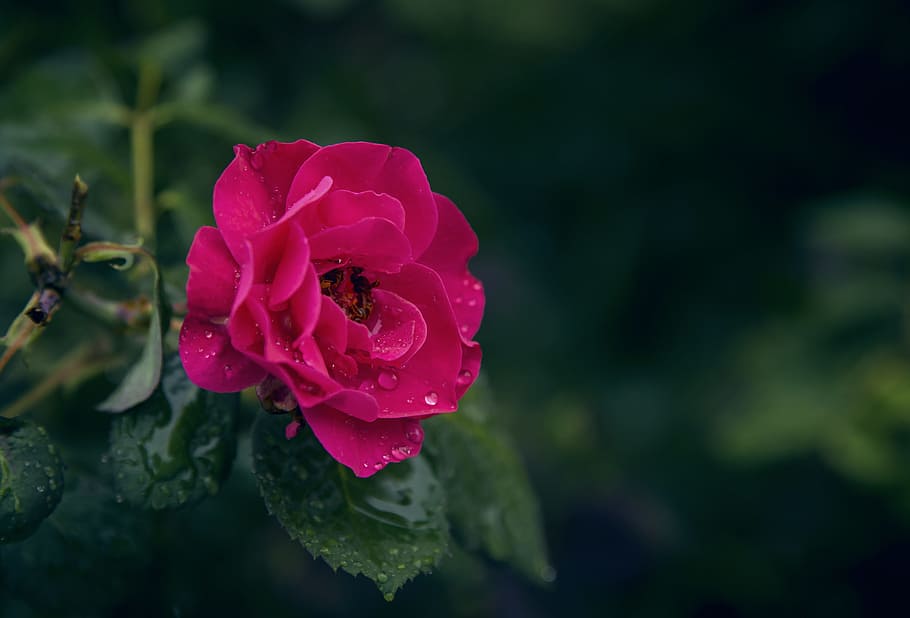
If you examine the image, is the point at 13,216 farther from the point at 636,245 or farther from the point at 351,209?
the point at 636,245

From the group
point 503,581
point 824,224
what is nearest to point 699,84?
point 824,224

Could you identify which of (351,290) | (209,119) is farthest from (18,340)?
(209,119)

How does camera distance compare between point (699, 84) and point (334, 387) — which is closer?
point (334, 387)

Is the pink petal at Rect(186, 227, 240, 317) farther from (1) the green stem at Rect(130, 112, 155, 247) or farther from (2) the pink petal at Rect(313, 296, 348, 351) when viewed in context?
(1) the green stem at Rect(130, 112, 155, 247)

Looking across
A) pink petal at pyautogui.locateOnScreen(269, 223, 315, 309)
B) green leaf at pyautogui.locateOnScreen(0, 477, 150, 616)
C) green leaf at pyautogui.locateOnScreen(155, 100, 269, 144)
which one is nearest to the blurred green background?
green leaf at pyautogui.locateOnScreen(155, 100, 269, 144)

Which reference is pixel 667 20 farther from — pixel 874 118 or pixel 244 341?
pixel 244 341

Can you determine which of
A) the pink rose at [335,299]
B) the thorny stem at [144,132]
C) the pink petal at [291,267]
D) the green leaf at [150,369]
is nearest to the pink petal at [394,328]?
the pink rose at [335,299]
